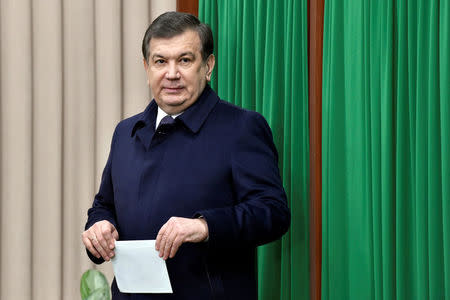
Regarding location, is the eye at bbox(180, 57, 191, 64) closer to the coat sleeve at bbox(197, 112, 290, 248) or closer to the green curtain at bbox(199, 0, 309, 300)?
the coat sleeve at bbox(197, 112, 290, 248)

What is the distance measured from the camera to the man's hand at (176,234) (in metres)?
1.57

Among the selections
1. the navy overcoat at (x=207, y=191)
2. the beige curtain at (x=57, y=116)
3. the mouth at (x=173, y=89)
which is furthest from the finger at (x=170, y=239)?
the beige curtain at (x=57, y=116)

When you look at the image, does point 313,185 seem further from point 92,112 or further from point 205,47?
point 92,112

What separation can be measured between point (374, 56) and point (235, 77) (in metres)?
0.66

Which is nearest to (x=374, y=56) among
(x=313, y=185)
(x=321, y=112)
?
(x=321, y=112)

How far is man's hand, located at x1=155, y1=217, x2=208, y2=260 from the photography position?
1.57 metres

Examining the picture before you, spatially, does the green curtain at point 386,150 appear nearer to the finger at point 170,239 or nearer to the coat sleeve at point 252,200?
the coat sleeve at point 252,200

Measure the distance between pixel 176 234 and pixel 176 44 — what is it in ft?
1.96

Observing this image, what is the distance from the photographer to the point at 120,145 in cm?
200

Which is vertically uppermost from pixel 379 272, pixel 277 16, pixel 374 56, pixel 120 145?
pixel 277 16

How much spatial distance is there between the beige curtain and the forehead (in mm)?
795

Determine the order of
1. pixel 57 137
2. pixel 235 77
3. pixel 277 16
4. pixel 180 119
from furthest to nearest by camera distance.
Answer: pixel 57 137, pixel 235 77, pixel 277 16, pixel 180 119

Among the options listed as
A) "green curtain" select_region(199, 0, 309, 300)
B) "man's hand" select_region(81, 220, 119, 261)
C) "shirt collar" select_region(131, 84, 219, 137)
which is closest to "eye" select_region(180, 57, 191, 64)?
"shirt collar" select_region(131, 84, 219, 137)

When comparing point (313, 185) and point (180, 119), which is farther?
point (313, 185)
